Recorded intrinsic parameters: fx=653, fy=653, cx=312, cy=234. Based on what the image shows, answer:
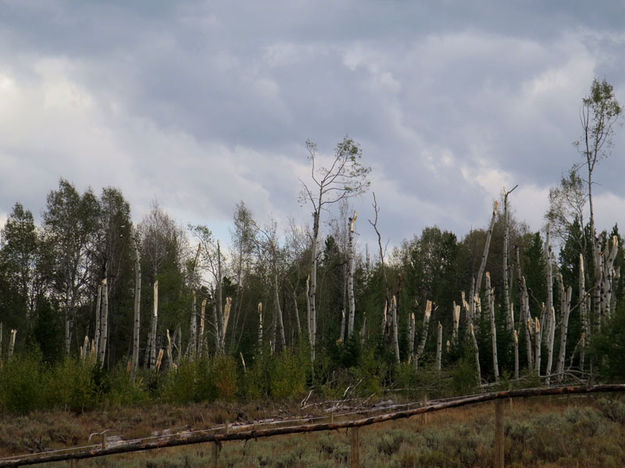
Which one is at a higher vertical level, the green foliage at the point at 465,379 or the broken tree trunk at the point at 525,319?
the broken tree trunk at the point at 525,319

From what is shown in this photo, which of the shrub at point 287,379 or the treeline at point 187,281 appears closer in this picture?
the shrub at point 287,379

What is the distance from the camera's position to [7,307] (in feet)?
143

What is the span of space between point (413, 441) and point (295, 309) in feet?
88.2

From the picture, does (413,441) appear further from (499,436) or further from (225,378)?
(225,378)

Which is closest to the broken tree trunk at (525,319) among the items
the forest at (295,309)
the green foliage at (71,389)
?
the forest at (295,309)

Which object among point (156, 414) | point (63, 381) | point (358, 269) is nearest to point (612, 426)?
point (156, 414)

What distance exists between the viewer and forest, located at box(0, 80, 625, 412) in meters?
22.7

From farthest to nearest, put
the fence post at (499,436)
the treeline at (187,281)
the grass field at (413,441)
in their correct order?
the treeline at (187,281) → the grass field at (413,441) → the fence post at (499,436)

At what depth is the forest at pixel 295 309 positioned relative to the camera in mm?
22656

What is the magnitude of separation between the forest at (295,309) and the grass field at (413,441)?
3131mm

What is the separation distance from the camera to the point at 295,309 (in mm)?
38594

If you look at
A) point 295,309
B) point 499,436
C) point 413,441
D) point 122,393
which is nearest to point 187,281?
point 295,309

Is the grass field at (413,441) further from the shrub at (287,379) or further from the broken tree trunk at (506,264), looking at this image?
the broken tree trunk at (506,264)

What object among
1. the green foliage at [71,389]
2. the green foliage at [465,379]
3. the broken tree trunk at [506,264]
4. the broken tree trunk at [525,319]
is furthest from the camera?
the broken tree trunk at [506,264]
